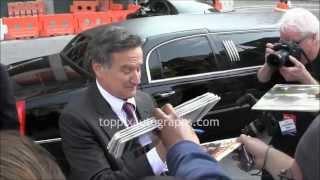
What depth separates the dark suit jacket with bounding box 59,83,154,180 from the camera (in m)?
2.22

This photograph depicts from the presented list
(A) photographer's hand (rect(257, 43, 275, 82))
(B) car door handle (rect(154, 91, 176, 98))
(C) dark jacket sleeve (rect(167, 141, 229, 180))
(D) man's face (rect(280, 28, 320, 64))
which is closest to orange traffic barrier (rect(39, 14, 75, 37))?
(B) car door handle (rect(154, 91, 176, 98))

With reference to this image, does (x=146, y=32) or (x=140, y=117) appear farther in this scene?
(x=146, y=32)

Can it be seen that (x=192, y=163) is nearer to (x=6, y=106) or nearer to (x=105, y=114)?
(x=105, y=114)

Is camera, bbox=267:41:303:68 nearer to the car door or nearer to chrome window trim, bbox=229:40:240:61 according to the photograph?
the car door

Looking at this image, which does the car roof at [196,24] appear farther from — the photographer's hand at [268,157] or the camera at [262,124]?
the photographer's hand at [268,157]

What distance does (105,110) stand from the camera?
2422mm

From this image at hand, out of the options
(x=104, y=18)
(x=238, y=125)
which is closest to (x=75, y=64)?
(x=238, y=125)

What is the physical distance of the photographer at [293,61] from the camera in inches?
105

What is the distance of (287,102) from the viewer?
183cm

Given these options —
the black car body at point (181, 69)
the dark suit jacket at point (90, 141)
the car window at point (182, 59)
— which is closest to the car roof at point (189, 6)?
the black car body at point (181, 69)

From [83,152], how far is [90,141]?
6 centimetres

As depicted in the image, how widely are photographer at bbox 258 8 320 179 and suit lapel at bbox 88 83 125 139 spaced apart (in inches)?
30.9

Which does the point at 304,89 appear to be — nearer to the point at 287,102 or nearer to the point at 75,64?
the point at 287,102

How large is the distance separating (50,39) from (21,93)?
8859 mm
